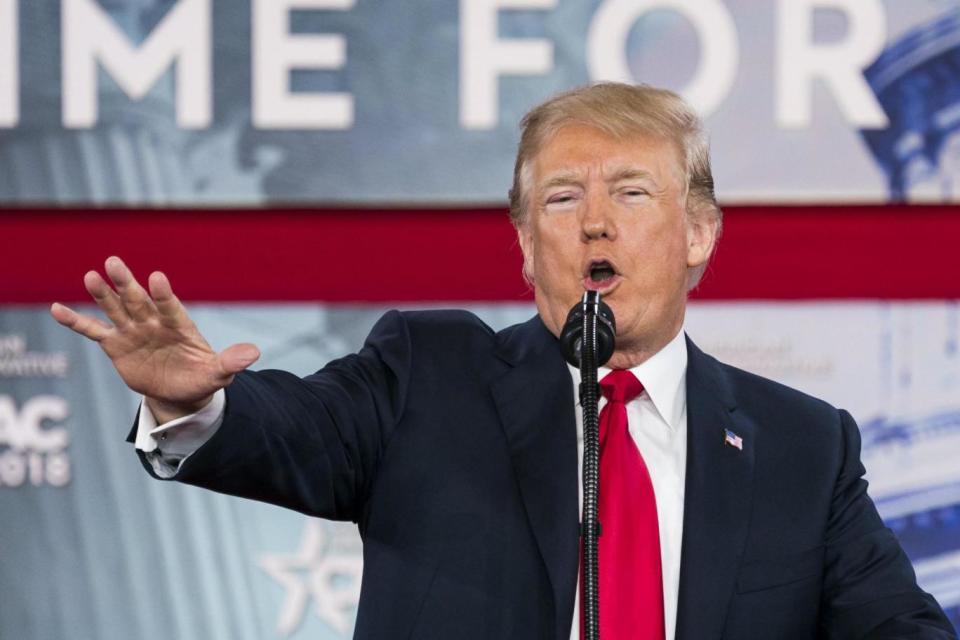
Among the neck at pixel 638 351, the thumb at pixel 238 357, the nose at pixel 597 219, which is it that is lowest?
the neck at pixel 638 351

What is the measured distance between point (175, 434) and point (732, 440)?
69 centimetres

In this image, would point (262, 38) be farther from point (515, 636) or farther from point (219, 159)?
point (515, 636)

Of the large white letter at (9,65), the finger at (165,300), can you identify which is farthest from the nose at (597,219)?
the large white letter at (9,65)

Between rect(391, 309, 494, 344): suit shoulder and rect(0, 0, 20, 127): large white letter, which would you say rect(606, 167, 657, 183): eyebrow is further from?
rect(0, 0, 20, 127): large white letter

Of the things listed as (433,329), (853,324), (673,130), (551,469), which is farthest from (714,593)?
(853,324)

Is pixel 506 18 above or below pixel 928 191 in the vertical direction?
above

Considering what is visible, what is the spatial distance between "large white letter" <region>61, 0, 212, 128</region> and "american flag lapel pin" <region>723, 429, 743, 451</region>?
1768 mm

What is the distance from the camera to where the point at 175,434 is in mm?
1409

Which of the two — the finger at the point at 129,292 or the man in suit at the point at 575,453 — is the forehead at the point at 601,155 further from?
the finger at the point at 129,292

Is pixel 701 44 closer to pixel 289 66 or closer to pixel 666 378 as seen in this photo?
pixel 289 66

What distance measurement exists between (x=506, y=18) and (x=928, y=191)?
103 centimetres

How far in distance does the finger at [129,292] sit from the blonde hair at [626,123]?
64cm

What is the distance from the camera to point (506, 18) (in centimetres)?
307

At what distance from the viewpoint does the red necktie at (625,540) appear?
1.53 m
